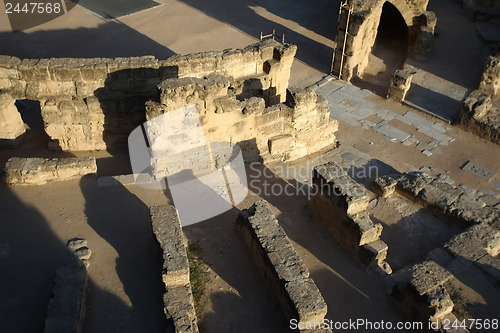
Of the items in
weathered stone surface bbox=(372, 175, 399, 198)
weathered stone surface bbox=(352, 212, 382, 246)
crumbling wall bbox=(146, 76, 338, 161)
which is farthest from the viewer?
weathered stone surface bbox=(372, 175, 399, 198)

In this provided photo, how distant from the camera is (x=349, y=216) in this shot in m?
10.9

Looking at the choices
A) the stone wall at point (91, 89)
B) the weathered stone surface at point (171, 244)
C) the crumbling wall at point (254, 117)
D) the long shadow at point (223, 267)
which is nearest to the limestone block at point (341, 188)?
the long shadow at point (223, 267)

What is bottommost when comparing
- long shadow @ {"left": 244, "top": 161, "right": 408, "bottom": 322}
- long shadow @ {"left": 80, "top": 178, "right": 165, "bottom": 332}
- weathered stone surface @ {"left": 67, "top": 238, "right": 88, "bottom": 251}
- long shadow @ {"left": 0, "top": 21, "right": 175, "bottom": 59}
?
long shadow @ {"left": 244, "top": 161, "right": 408, "bottom": 322}

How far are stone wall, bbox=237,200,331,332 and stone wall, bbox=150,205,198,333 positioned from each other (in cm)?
158

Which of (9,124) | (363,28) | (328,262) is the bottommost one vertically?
(328,262)

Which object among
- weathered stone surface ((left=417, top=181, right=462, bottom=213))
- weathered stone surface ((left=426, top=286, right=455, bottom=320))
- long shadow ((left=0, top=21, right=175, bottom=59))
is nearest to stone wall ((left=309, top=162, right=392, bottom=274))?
weathered stone surface ((left=426, top=286, right=455, bottom=320))

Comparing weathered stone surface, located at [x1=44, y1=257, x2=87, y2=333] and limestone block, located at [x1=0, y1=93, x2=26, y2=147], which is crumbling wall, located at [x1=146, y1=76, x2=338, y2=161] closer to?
weathered stone surface, located at [x1=44, y1=257, x2=87, y2=333]

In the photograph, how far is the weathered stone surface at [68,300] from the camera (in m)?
8.23

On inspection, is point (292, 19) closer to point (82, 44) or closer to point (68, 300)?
point (82, 44)

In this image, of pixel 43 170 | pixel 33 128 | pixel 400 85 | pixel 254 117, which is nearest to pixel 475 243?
pixel 254 117

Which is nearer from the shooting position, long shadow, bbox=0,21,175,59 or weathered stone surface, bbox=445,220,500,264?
weathered stone surface, bbox=445,220,500,264

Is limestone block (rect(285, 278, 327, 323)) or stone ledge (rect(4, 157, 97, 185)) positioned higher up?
stone ledge (rect(4, 157, 97, 185))

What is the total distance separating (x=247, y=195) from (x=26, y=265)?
5330mm

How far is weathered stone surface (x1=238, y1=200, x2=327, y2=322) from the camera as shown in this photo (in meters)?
8.77
